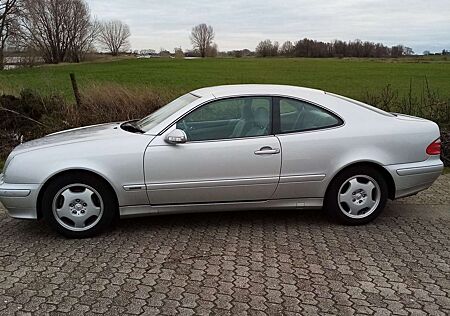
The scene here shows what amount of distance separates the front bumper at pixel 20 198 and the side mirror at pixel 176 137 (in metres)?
1.30

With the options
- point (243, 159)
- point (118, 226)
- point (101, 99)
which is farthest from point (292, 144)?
point (101, 99)

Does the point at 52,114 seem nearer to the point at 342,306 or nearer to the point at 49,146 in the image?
the point at 49,146

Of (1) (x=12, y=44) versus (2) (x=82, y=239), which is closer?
(2) (x=82, y=239)

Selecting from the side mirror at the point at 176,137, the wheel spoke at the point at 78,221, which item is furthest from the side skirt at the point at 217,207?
the side mirror at the point at 176,137

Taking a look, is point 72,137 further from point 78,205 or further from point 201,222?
point 201,222

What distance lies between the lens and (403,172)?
452 cm

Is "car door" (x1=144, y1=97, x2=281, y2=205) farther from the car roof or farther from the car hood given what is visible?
the car hood

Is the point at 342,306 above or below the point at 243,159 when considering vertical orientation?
below

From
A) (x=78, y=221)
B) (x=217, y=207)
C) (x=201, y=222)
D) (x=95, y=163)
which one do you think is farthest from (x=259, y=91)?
(x=78, y=221)

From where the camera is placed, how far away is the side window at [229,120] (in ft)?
14.2

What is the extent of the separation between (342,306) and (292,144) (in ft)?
5.71

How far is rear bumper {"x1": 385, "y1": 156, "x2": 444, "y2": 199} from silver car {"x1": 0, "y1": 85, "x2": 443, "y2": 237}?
0.04ft

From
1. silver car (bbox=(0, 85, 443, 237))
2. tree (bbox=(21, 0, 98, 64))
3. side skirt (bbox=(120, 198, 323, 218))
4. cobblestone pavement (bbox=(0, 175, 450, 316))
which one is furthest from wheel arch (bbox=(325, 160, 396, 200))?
tree (bbox=(21, 0, 98, 64))

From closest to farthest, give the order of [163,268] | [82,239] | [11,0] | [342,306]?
[342,306]
[163,268]
[82,239]
[11,0]
